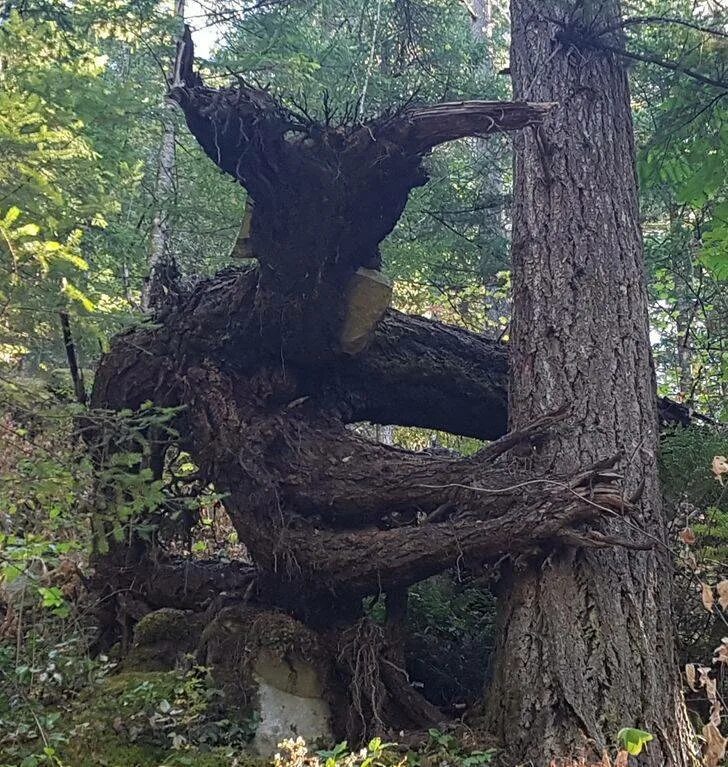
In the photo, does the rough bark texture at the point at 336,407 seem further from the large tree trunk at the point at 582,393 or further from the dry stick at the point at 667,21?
the dry stick at the point at 667,21

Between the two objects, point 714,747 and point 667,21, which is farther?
point 667,21

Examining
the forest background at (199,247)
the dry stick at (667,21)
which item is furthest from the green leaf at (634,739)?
the dry stick at (667,21)

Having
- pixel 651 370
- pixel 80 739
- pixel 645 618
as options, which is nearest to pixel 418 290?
pixel 651 370

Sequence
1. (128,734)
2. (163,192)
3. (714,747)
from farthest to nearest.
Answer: (163,192), (128,734), (714,747)

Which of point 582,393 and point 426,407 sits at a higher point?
point 426,407

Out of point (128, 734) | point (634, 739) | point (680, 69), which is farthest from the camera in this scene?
point (680, 69)

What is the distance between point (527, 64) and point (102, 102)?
16.1 feet

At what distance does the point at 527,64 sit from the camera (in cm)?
583

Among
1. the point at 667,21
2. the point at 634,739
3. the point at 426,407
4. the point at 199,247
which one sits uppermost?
the point at 199,247

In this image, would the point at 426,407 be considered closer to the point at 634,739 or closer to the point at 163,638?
the point at 163,638

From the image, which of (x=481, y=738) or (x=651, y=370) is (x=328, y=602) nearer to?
(x=481, y=738)

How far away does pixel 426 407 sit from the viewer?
5.95m

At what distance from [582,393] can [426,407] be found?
1611mm

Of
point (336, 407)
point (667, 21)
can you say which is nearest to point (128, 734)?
point (336, 407)
